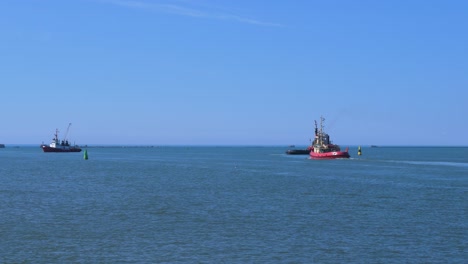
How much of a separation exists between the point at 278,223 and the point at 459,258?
14941 mm

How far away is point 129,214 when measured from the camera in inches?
1964

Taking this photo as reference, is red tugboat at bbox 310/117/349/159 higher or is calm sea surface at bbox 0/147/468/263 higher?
red tugboat at bbox 310/117/349/159

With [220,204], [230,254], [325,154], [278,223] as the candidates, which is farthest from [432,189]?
[325,154]

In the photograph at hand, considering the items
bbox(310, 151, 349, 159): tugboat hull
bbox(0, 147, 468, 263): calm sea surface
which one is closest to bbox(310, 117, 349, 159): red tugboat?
bbox(310, 151, 349, 159): tugboat hull

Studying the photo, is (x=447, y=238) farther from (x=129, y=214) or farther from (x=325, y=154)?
(x=325, y=154)

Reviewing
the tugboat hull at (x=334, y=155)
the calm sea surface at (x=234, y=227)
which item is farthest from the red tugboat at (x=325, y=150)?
the calm sea surface at (x=234, y=227)

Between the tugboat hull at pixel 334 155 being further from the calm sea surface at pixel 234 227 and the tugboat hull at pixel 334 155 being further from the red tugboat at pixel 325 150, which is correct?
the calm sea surface at pixel 234 227

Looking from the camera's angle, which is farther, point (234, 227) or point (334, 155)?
point (334, 155)

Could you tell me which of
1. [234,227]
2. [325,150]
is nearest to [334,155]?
[325,150]

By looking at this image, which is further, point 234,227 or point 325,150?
point 325,150

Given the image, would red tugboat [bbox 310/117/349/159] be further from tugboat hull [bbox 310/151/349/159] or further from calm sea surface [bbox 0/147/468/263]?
calm sea surface [bbox 0/147/468/263]

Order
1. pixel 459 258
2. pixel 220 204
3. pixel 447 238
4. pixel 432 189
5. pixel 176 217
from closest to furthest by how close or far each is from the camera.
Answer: pixel 459 258
pixel 447 238
pixel 176 217
pixel 220 204
pixel 432 189

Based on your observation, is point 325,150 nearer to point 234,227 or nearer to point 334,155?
point 334,155

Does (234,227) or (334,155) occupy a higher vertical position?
(334,155)
